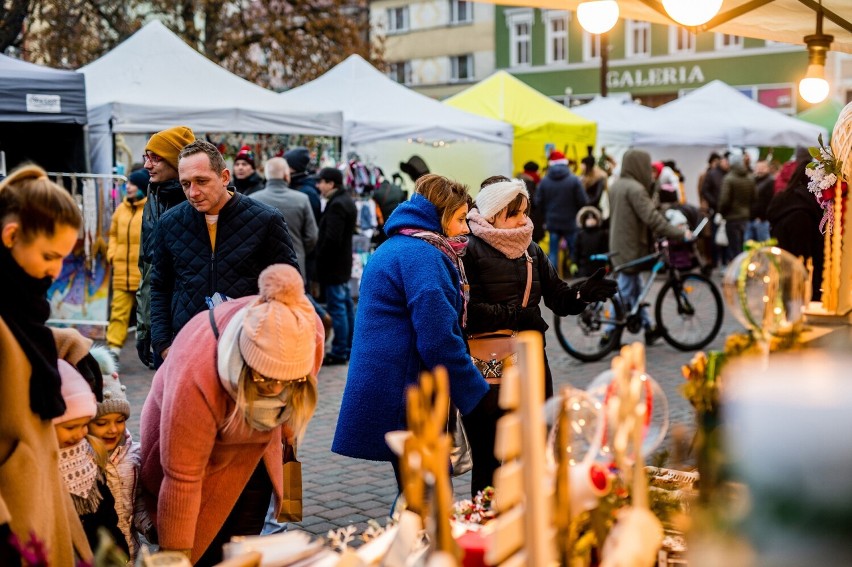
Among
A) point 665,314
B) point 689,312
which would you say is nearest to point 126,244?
point 665,314

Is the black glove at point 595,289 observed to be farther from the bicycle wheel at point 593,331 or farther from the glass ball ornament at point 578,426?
the bicycle wheel at point 593,331

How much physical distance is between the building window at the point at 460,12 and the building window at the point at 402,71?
3.03 metres

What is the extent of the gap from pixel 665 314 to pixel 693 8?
5.51 meters

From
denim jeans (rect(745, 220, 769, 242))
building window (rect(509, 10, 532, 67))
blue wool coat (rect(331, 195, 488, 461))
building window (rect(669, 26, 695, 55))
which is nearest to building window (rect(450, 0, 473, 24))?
building window (rect(509, 10, 532, 67))

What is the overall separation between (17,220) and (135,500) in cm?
147

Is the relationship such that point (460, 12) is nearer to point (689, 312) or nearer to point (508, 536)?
point (689, 312)

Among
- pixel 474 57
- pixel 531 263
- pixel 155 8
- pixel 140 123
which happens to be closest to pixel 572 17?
pixel 474 57

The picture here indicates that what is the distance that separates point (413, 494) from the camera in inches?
74.0

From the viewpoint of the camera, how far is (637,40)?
42.1 metres

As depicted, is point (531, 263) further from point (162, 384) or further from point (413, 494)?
point (413, 494)

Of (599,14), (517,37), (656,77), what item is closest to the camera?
(599,14)

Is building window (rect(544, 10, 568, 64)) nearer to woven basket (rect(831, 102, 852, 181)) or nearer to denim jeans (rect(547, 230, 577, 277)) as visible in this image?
denim jeans (rect(547, 230, 577, 277))

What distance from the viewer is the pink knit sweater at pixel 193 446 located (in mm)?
3418

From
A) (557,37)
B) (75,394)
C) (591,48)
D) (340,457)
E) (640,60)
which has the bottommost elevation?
(340,457)
